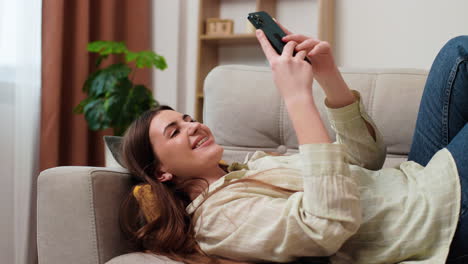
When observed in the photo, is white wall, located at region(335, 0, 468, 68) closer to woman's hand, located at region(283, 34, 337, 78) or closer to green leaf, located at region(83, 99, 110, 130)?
green leaf, located at region(83, 99, 110, 130)

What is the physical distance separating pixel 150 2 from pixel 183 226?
2.48 metres

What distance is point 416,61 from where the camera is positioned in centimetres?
278

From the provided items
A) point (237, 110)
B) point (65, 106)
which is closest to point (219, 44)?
point (65, 106)

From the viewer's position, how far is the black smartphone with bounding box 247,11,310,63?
3.33 feet

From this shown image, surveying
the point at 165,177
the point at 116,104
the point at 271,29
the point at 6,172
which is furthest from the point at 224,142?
the point at 6,172

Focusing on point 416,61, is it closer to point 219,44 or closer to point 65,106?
point 219,44

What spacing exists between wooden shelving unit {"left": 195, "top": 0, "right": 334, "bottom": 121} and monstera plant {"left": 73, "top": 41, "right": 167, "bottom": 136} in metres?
0.56

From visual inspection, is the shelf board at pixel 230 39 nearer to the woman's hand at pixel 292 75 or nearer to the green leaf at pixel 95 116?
the green leaf at pixel 95 116

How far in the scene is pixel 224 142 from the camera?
1651 mm

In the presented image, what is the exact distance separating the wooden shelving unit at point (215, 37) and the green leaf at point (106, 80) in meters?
0.66

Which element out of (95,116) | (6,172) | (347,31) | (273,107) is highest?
(347,31)

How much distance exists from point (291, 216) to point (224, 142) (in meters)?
0.74

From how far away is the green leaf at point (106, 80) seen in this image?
2393 millimetres

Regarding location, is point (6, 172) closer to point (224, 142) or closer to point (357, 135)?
point (224, 142)
